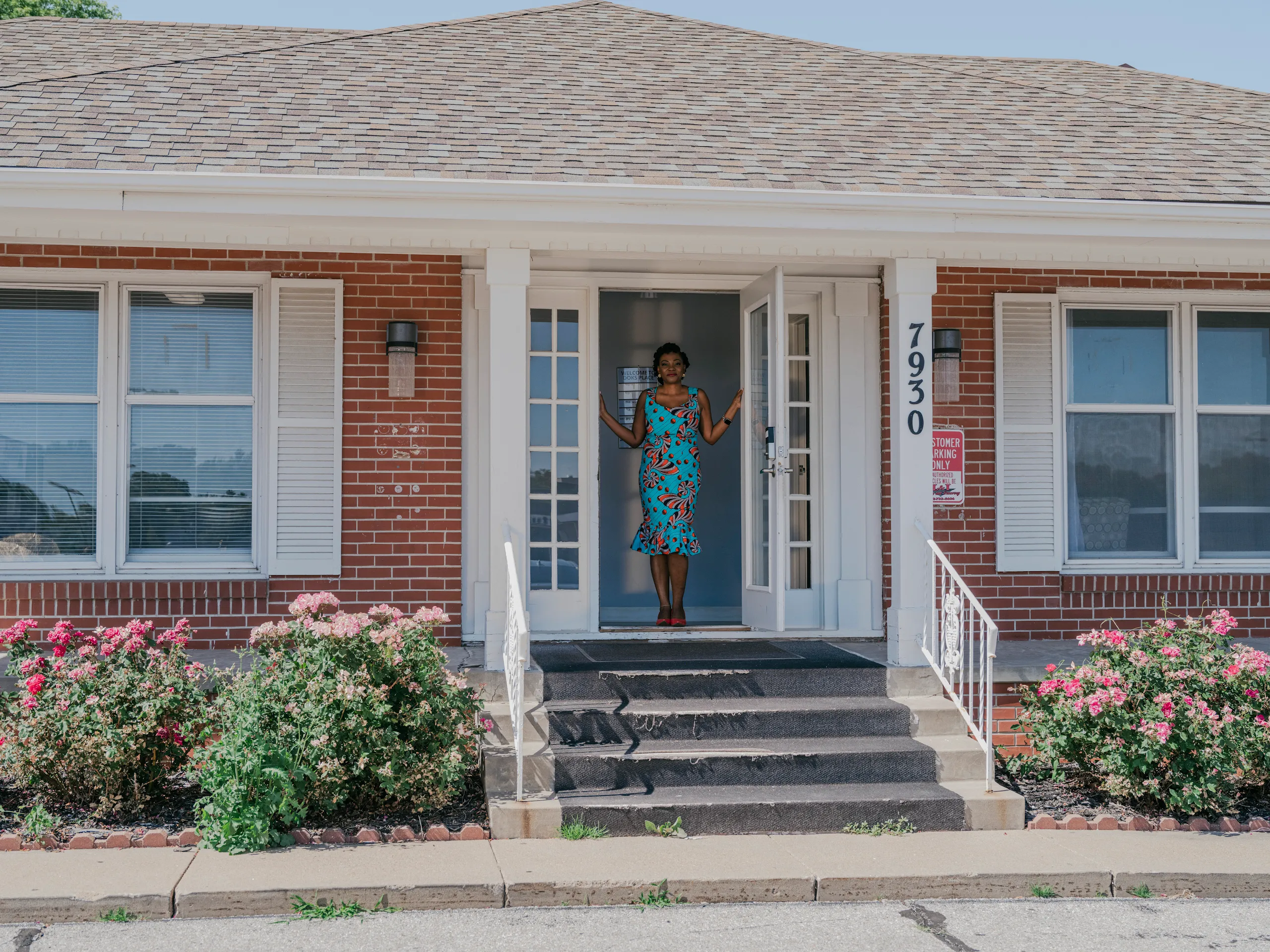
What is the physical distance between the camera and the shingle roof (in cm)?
648

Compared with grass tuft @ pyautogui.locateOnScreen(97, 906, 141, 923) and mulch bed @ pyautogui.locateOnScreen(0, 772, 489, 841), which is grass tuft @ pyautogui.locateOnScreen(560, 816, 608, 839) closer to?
mulch bed @ pyautogui.locateOnScreen(0, 772, 489, 841)

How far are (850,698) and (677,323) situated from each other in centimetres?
482

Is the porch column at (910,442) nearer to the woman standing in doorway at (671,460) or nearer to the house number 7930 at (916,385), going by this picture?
the house number 7930 at (916,385)

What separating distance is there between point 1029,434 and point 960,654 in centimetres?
219

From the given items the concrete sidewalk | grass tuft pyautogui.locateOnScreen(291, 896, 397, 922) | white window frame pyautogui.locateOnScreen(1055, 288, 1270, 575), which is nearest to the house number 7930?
white window frame pyautogui.locateOnScreen(1055, 288, 1270, 575)

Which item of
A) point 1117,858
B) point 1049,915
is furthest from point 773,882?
point 1117,858

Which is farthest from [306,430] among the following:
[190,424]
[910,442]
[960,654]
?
[960,654]

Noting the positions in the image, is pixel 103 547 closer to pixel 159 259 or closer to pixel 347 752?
pixel 159 259

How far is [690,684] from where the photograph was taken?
6.33 metres

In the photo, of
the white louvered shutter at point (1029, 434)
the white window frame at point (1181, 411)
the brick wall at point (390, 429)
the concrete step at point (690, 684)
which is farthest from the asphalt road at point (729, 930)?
the white window frame at point (1181, 411)

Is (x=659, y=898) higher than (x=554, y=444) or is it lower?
lower

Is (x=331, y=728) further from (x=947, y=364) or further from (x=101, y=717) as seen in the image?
(x=947, y=364)

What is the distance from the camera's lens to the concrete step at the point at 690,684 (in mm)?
6289

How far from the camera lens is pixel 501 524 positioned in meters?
6.35
